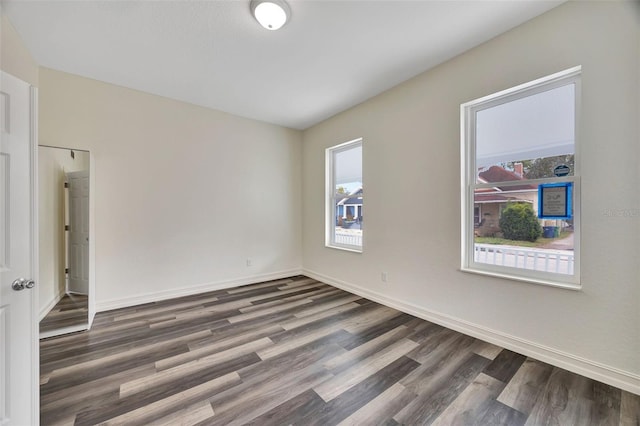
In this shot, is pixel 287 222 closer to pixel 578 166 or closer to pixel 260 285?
pixel 260 285

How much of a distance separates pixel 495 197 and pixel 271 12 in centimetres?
255

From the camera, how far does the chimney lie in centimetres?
221

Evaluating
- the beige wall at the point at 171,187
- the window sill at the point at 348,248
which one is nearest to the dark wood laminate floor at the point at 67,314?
the beige wall at the point at 171,187

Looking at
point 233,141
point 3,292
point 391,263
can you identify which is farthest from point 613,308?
point 233,141

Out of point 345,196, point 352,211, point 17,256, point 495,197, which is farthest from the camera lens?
point 345,196

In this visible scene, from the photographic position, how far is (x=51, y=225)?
8.37 ft

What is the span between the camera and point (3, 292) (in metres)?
1.21

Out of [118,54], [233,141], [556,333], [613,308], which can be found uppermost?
[118,54]

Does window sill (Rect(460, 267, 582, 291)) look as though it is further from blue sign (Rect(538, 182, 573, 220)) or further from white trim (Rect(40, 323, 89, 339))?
white trim (Rect(40, 323, 89, 339))

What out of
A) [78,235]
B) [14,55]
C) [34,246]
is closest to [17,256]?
[34,246]

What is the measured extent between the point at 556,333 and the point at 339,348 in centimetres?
175

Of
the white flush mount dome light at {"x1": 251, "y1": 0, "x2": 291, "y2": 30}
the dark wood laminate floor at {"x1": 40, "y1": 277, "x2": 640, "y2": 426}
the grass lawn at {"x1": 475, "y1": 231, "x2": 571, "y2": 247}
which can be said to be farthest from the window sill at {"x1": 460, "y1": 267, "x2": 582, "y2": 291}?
the white flush mount dome light at {"x1": 251, "y1": 0, "x2": 291, "y2": 30}

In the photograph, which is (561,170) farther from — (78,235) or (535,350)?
(78,235)

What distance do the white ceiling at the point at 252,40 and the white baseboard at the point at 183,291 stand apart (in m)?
2.70
